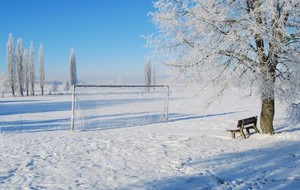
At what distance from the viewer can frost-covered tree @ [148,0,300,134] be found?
8648 mm

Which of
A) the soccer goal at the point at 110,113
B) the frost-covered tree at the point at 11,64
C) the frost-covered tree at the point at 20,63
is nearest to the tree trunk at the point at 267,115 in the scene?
the soccer goal at the point at 110,113

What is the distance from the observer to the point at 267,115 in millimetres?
10094

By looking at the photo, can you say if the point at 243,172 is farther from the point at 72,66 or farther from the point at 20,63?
the point at 72,66

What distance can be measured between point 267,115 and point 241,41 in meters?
2.68

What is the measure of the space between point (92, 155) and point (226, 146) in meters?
3.71

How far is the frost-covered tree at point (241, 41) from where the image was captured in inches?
340

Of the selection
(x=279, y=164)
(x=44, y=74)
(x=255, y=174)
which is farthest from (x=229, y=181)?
(x=44, y=74)

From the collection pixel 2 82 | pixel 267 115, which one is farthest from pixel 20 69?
pixel 267 115

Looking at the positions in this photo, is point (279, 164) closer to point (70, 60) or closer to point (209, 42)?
point (209, 42)

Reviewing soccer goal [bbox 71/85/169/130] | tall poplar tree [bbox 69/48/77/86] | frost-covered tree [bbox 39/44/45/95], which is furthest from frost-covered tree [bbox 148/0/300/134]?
tall poplar tree [bbox 69/48/77/86]

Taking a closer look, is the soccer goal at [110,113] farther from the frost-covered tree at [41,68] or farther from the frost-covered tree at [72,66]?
the frost-covered tree at [72,66]

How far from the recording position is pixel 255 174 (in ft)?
20.6

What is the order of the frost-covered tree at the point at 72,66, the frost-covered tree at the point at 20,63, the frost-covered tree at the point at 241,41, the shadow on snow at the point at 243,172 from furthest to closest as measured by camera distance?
the frost-covered tree at the point at 72,66
the frost-covered tree at the point at 20,63
the frost-covered tree at the point at 241,41
the shadow on snow at the point at 243,172

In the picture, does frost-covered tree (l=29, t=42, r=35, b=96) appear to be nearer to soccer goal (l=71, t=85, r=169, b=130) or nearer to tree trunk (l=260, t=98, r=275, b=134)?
soccer goal (l=71, t=85, r=169, b=130)
